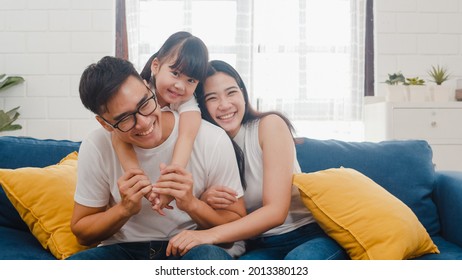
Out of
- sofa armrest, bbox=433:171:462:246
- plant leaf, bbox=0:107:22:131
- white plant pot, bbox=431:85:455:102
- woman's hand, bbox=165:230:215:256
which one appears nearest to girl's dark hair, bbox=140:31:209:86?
woman's hand, bbox=165:230:215:256

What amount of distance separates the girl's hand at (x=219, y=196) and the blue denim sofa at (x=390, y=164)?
474mm

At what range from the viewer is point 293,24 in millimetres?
2822

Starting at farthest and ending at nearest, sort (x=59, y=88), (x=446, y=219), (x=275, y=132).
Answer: (x=59, y=88), (x=446, y=219), (x=275, y=132)

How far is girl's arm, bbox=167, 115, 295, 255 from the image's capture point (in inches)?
41.7

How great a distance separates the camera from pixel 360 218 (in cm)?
123

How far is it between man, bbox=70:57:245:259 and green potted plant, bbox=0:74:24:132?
4.97 ft

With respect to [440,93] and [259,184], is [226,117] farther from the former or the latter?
[440,93]

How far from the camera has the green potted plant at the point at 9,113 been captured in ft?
8.06

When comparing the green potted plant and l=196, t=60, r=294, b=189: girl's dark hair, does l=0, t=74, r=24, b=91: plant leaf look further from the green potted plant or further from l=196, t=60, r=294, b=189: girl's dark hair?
l=196, t=60, r=294, b=189: girl's dark hair

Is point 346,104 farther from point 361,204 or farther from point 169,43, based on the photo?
point 169,43

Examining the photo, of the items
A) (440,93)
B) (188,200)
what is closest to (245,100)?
(188,200)

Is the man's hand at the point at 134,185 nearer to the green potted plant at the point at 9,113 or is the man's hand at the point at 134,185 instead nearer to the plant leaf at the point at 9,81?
the green potted plant at the point at 9,113

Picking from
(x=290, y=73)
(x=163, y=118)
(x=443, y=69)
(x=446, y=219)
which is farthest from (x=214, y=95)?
(x=443, y=69)
